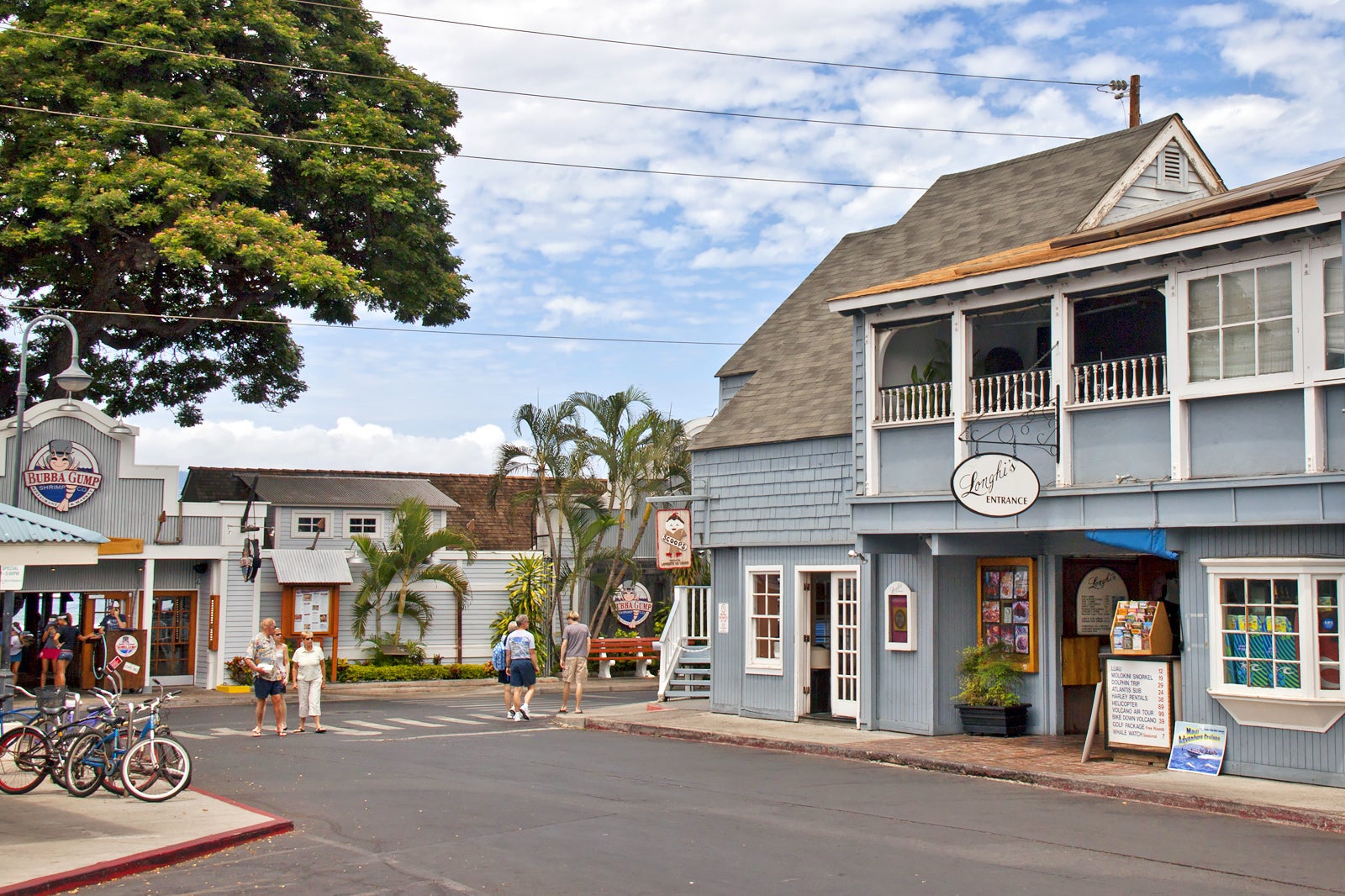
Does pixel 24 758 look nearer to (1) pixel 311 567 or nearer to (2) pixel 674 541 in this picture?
(2) pixel 674 541

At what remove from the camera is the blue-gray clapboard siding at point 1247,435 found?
42.5 ft

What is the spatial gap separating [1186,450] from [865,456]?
4666 mm

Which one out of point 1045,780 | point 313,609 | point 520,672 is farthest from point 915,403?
point 313,609

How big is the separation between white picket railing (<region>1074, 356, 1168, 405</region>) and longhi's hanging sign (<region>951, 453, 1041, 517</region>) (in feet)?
Answer: 3.45

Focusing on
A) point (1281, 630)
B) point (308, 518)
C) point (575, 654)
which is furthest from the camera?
point (308, 518)

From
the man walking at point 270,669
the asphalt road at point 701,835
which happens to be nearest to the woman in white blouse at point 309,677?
the man walking at point 270,669

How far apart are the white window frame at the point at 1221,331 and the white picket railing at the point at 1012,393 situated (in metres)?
1.61

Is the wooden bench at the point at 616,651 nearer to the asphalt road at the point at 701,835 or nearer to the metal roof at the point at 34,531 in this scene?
the asphalt road at the point at 701,835

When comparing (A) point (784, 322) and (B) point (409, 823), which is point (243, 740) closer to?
(B) point (409, 823)

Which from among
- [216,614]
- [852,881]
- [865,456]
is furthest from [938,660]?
[216,614]

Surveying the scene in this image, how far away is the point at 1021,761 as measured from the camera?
14555 millimetres

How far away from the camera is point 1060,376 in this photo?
15078 millimetres

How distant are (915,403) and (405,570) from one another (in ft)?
56.1

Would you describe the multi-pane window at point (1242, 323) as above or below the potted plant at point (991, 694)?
above
